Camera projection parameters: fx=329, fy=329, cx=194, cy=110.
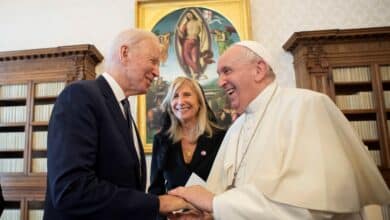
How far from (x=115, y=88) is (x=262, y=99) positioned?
2.28 ft

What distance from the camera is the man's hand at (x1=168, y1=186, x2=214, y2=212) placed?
4.42 feet

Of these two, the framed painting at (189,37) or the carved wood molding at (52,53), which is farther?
the framed painting at (189,37)

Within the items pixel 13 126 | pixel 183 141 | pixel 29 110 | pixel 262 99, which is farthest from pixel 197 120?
pixel 13 126

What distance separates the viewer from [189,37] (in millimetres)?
4012

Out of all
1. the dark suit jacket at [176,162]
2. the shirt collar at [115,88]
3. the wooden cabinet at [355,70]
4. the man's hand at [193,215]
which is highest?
the wooden cabinet at [355,70]

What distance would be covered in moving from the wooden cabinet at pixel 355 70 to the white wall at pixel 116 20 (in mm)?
404

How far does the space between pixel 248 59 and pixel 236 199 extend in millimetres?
746

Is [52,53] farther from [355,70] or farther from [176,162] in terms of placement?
[355,70]

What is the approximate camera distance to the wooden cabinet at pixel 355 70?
11.4ft

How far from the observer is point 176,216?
1.58 m

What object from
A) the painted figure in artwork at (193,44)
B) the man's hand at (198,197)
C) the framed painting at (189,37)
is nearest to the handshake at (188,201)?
the man's hand at (198,197)

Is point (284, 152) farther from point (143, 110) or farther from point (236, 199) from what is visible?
point (143, 110)

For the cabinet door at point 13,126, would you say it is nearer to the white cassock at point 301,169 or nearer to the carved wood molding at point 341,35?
the white cassock at point 301,169

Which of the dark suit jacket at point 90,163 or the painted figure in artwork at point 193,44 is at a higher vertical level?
the painted figure in artwork at point 193,44
